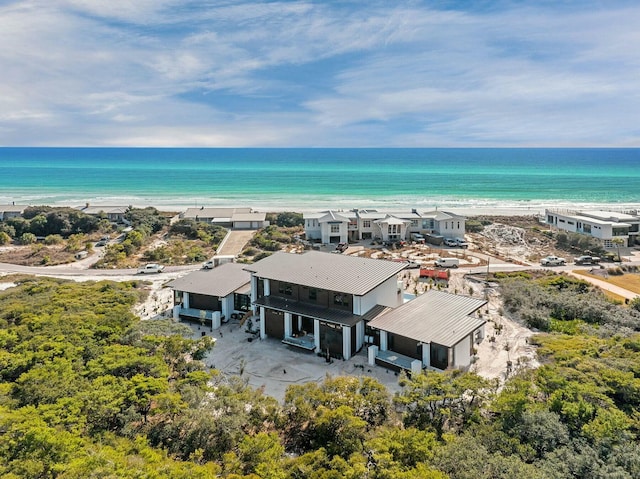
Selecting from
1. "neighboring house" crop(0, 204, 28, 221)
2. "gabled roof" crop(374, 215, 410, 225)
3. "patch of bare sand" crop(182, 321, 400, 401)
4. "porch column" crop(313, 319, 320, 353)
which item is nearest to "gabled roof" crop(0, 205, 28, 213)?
"neighboring house" crop(0, 204, 28, 221)

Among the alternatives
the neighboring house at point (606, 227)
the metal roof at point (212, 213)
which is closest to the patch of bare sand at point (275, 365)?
the neighboring house at point (606, 227)

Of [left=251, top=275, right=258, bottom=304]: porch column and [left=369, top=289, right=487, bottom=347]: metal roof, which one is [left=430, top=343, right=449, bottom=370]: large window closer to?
[left=369, top=289, right=487, bottom=347]: metal roof

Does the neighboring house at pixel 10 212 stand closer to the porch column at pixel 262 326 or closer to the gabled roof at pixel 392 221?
the gabled roof at pixel 392 221

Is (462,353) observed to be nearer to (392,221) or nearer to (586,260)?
(586,260)

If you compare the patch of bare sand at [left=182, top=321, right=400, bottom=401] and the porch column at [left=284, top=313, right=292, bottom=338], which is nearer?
the patch of bare sand at [left=182, top=321, right=400, bottom=401]

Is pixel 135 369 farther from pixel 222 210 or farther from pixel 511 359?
pixel 222 210
